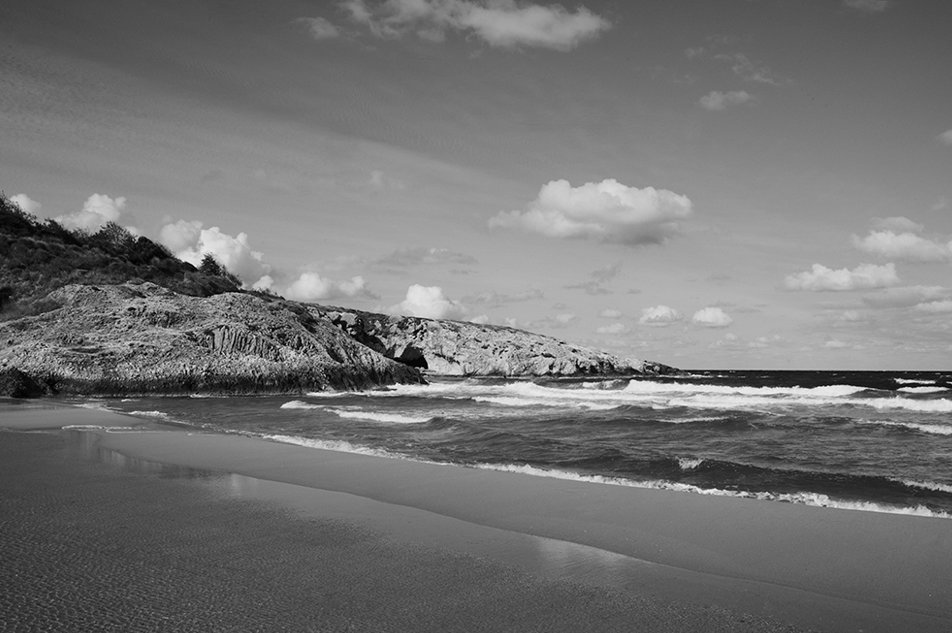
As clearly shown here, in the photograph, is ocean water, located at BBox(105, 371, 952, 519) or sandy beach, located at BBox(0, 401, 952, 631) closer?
sandy beach, located at BBox(0, 401, 952, 631)

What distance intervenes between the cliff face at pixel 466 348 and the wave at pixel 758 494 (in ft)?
218

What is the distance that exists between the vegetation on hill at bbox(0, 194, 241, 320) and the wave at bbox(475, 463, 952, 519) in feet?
130

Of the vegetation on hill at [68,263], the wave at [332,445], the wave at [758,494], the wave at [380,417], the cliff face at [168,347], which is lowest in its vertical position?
Result: the wave at [380,417]

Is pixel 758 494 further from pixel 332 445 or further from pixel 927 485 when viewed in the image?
pixel 332 445

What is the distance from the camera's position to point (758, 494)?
8.81m

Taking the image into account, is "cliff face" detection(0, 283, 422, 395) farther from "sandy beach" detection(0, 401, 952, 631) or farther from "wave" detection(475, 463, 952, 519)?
"wave" detection(475, 463, 952, 519)

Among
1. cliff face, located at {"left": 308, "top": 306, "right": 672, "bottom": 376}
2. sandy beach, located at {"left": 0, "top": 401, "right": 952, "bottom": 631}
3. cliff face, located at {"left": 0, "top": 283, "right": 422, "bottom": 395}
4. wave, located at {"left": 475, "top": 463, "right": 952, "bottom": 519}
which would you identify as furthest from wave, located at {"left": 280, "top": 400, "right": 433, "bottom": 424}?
cliff face, located at {"left": 308, "top": 306, "right": 672, "bottom": 376}

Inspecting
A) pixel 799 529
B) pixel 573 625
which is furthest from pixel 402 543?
pixel 799 529

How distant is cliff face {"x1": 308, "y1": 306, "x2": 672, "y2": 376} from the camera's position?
78.3 meters

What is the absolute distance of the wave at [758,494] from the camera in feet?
26.2

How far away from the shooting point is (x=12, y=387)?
27047 mm

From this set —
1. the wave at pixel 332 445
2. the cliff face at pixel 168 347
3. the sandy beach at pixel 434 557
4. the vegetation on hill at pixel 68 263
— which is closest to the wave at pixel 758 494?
the sandy beach at pixel 434 557

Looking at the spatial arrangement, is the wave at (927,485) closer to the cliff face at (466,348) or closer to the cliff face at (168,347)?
the cliff face at (168,347)

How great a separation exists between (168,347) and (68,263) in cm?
2063
